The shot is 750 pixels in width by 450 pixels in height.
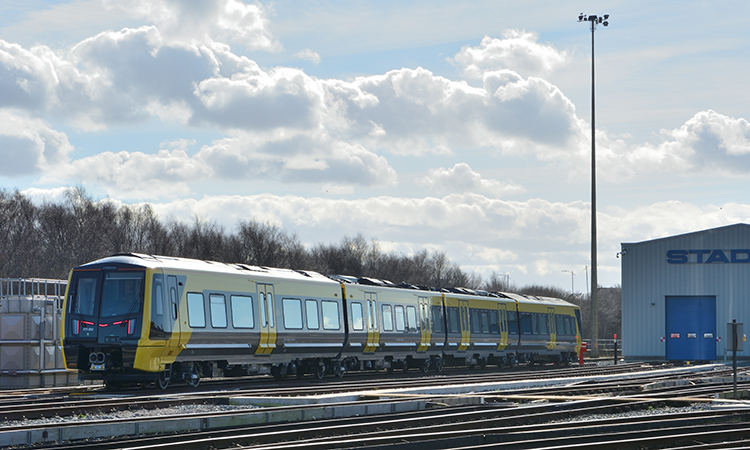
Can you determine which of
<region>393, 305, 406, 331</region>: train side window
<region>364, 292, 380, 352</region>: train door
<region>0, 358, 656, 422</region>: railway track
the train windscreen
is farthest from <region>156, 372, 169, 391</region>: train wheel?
<region>393, 305, 406, 331</region>: train side window

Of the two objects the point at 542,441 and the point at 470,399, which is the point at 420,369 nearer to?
the point at 470,399

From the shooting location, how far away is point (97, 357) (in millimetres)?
21188

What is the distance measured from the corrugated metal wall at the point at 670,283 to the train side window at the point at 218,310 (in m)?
29.2

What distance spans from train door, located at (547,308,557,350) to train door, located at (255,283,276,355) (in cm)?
2363

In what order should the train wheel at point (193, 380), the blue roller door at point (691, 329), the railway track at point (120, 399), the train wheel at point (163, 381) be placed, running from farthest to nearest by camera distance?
the blue roller door at point (691, 329) → the train wheel at point (193, 380) → the train wheel at point (163, 381) → the railway track at point (120, 399)

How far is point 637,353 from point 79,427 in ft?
126

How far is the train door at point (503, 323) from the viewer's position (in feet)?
132

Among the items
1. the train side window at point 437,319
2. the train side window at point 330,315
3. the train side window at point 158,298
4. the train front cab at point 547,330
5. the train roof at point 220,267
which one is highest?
the train roof at point 220,267

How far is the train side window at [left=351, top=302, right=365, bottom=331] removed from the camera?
29594 mm

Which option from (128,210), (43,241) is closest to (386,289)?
(43,241)

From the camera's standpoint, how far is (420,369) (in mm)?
36375

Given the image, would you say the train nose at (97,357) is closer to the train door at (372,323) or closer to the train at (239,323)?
the train at (239,323)

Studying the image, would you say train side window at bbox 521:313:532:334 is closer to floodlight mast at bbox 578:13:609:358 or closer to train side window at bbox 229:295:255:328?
floodlight mast at bbox 578:13:609:358

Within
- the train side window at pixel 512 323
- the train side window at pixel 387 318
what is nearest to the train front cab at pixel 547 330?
the train side window at pixel 512 323
